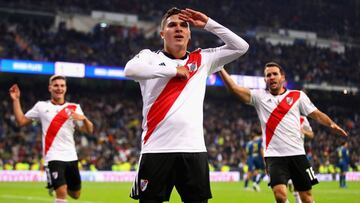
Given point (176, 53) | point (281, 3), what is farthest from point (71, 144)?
point (281, 3)

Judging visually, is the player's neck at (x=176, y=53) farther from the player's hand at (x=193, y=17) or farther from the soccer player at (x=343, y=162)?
the soccer player at (x=343, y=162)

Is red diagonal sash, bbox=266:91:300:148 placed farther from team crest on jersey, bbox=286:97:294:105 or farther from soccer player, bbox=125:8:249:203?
soccer player, bbox=125:8:249:203

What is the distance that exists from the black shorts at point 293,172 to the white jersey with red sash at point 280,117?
131 millimetres

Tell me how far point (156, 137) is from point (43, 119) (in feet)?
17.5

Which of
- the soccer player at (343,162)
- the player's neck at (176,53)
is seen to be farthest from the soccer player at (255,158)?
the player's neck at (176,53)

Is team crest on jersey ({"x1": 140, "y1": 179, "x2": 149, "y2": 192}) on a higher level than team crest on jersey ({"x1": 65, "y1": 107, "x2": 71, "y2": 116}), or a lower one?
lower

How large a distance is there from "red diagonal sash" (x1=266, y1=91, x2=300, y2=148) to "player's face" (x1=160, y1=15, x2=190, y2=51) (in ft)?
14.5

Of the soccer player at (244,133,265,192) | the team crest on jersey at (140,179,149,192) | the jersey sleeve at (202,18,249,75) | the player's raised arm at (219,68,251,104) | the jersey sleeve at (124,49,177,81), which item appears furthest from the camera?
the soccer player at (244,133,265,192)

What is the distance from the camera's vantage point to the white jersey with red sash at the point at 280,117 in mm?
9953

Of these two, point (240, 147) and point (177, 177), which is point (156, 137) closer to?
point (177, 177)

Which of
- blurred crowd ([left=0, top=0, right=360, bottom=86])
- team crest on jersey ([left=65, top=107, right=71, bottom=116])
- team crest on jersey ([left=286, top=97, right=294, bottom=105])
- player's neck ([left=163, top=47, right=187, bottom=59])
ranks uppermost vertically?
blurred crowd ([left=0, top=0, right=360, bottom=86])

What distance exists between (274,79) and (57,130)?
3646mm

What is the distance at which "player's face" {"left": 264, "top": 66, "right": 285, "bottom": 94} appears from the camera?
9.83 m

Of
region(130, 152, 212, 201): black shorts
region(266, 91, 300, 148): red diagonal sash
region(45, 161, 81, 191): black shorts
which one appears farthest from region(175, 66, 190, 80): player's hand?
region(45, 161, 81, 191): black shorts
